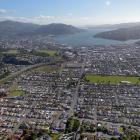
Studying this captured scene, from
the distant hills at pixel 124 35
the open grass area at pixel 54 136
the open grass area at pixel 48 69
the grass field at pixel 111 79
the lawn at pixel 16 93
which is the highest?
the distant hills at pixel 124 35

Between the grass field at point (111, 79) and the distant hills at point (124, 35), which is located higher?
the distant hills at point (124, 35)

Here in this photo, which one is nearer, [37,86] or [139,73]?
[37,86]

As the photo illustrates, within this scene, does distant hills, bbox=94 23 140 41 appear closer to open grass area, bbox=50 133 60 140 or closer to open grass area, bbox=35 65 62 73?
open grass area, bbox=35 65 62 73

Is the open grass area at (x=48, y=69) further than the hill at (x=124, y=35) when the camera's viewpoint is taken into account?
No

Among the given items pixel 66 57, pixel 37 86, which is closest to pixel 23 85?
pixel 37 86

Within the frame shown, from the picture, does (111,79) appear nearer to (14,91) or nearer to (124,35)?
(14,91)

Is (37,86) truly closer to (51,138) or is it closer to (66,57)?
(51,138)

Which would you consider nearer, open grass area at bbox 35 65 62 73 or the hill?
open grass area at bbox 35 65 62 73

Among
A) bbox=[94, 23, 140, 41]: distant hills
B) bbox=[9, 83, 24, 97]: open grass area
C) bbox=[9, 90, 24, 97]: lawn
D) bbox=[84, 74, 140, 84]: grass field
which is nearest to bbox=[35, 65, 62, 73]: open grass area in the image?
bbox=[84, 74, 140, 84]: grass field

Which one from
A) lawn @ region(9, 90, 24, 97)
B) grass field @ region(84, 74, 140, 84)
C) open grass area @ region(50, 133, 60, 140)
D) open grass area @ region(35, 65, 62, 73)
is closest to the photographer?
open grass area @ region(50, 133, 60, 140)

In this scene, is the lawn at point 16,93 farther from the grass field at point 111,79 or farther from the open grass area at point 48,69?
the open grass area at point 48,69

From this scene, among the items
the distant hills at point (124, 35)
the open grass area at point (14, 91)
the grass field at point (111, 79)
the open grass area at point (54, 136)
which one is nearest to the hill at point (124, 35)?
the distant hills at point (124, 35)
